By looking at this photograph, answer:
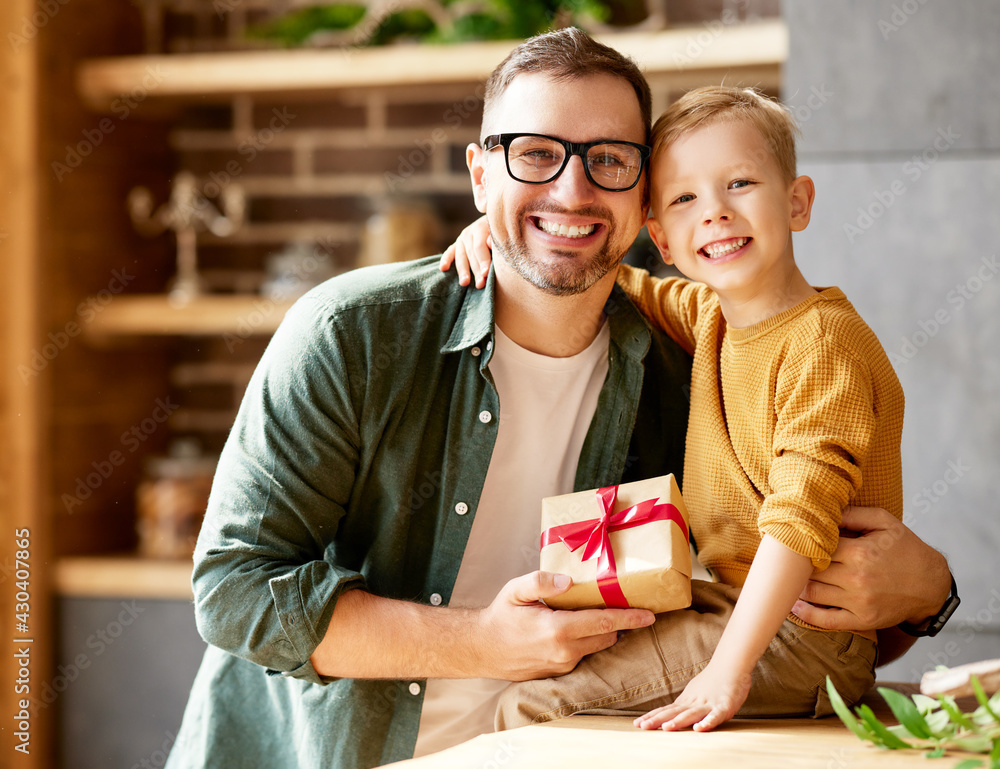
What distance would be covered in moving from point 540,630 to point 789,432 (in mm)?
383

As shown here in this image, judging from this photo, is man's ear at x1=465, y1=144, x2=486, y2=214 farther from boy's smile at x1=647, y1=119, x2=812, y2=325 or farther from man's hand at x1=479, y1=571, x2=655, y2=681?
man's hand at x1=479, y1=571, x2=655, y2=681

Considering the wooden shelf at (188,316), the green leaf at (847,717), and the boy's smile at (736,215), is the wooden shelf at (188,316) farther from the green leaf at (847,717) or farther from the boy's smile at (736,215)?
the green leaf at (847,717)

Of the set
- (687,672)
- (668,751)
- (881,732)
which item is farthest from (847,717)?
(687,672)

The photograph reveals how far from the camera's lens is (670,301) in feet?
5.08

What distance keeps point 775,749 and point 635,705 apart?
0.80ft

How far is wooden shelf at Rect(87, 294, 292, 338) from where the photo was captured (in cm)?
256

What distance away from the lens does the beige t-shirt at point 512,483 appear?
4.55 feet

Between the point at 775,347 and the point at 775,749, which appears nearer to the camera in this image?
the point at 775,749

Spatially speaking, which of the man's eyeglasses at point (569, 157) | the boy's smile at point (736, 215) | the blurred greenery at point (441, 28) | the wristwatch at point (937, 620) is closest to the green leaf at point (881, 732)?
the wristwatch at point (937, 620)

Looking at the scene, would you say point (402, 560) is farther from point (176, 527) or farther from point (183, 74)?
point (183, 74)

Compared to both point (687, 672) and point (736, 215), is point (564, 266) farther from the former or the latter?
point (687, 672)

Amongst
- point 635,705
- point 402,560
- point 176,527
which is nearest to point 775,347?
point 635,705

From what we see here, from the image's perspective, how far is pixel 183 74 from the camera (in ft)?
8.49

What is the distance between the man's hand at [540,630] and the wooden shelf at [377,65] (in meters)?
1.50
